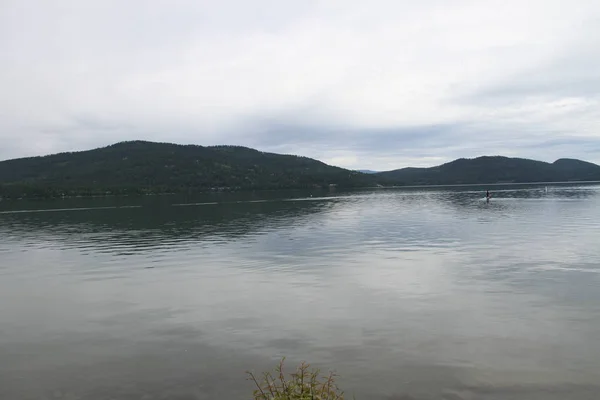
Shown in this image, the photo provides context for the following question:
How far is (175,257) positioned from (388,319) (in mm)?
27388

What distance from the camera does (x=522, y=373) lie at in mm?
15438

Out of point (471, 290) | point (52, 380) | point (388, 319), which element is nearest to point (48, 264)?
A: point (52, 380)

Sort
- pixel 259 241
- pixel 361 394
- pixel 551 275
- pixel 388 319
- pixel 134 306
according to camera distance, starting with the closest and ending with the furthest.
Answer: pixel 361 394
pixel 388 319
pixel 134 306
pixel 551 275
pixel 259 241

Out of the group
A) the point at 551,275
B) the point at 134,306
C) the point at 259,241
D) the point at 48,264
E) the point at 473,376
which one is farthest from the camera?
the point at 259,241

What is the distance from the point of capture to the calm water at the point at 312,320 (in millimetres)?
15359

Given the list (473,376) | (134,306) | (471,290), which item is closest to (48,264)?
(134,306)

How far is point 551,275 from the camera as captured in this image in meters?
30.7

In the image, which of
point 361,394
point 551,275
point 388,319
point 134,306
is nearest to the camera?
point 361,394

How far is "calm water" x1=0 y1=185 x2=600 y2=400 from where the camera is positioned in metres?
15.4

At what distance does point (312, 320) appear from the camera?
72.8 ft

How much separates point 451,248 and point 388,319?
988 inches

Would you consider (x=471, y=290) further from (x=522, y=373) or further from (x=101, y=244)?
(x=101, y=244)

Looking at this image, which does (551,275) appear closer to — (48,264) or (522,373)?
(522,373)

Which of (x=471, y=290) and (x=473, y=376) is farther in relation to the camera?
(x=471, y=290)
